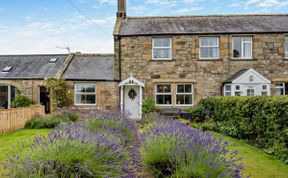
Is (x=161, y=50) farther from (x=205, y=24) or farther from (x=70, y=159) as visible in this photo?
(x=70, y=159)

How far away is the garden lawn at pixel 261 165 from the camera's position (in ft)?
16.0

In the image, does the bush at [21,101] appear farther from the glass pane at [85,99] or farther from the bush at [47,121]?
the bush at [47,121]

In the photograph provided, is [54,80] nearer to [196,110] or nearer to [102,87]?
[102,87]

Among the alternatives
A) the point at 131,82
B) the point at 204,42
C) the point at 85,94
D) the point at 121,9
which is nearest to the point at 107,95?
the point at 85,94

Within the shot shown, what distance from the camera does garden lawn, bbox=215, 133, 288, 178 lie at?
488 centimetres

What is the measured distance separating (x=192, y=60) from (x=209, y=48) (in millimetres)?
1390

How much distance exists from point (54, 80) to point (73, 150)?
1221cm

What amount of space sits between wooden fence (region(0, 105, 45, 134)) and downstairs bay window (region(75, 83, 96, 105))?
3.27 meters

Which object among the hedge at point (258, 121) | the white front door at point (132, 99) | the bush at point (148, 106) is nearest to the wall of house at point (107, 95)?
the white front door at point (132, 99)

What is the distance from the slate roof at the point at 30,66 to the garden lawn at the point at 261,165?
14506 mm

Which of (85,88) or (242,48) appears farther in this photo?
(85,88)

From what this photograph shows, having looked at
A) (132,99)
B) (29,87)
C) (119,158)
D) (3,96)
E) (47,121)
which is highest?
(29,87)

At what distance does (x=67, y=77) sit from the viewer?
14805 mm

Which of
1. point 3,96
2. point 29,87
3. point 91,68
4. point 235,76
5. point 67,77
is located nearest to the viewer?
point 235,76
